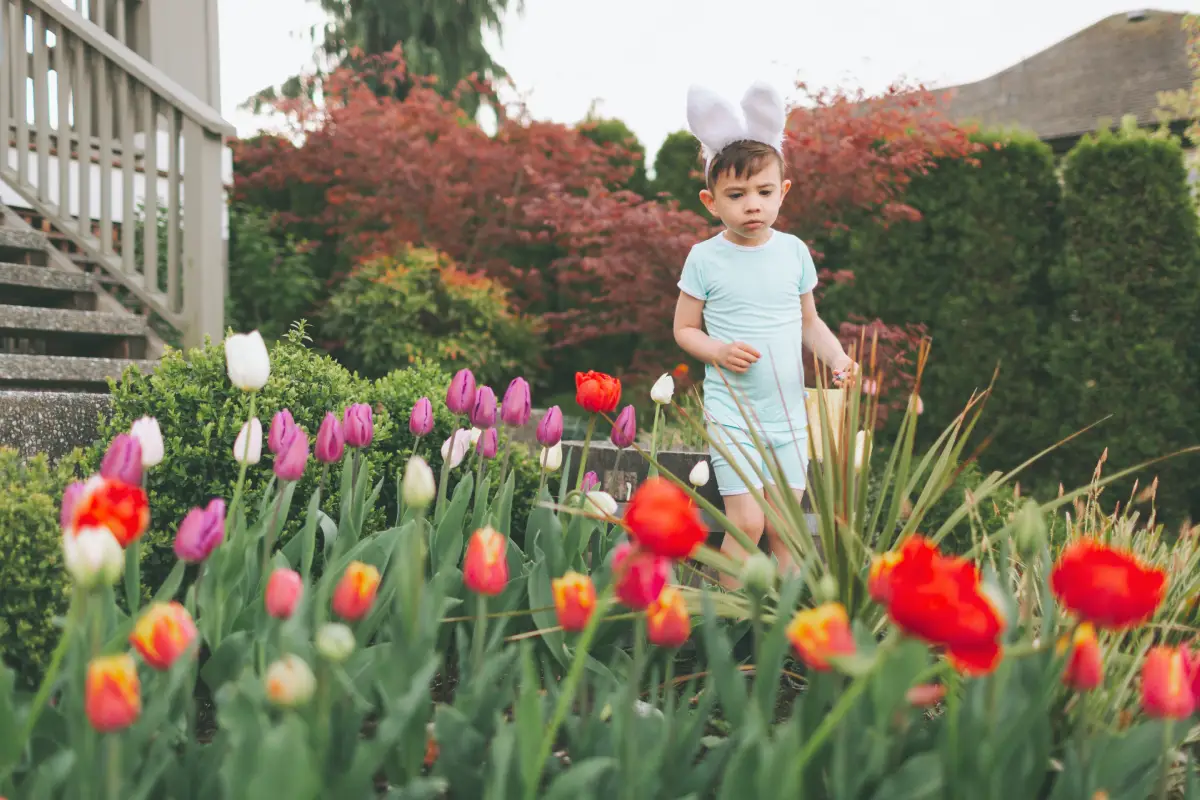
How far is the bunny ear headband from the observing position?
2523mm

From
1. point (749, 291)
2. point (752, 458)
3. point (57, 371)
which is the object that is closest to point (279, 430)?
point (752, 458)

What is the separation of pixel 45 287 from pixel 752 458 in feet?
12.7

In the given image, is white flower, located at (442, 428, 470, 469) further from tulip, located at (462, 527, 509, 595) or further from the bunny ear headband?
the bunny ear headband

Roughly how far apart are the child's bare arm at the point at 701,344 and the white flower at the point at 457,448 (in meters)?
0.65

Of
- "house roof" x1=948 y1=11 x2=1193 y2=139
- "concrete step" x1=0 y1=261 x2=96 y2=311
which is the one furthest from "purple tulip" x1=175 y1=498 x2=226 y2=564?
"house roof" x1=948 y1=11 x2=1193 y2=139

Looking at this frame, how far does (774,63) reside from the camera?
21.1 feet

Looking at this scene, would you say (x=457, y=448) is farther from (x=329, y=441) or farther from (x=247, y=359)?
(x=247, y=359)

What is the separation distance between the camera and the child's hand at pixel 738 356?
93.9 inches

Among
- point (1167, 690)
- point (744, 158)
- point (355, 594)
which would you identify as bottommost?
point (1167, 690)

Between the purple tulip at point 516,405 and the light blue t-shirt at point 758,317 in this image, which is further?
the light blue t-shirt at point 758,317

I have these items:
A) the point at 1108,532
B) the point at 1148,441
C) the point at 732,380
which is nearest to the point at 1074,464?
the point at 1148,441

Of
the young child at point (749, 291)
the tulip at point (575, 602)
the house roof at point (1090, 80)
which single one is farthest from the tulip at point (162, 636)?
the house roof at point (1090, 80)

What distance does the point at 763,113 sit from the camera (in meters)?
2.53

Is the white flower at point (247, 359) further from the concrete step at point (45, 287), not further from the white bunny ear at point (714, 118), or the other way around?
the concrete step at point (45, 287)
